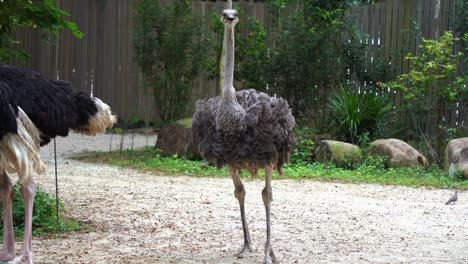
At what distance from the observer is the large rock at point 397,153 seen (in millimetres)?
12352

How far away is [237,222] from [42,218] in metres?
1.94

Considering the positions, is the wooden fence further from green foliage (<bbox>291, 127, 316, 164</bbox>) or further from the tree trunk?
green foliage (<bbox>291, 127, 316, 164</bbox>)

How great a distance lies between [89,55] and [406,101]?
7.33 meters

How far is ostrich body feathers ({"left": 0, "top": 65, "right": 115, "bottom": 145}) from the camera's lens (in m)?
5.62

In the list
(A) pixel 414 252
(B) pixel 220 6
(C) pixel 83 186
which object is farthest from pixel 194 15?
(A) pixel 414 252

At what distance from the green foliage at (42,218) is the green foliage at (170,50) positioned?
696 centimetres

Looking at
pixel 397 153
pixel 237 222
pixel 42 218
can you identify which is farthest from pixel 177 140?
pixel 42 218

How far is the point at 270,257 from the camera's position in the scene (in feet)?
21.2

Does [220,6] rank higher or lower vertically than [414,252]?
higher

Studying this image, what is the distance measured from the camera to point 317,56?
561 inches

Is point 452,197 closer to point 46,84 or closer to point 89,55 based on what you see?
point 46,84

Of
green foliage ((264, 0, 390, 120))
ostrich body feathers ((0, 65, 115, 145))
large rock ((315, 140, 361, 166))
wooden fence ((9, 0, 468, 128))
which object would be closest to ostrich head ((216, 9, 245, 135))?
ostrich body feathers ((0, 65, 115, 145))

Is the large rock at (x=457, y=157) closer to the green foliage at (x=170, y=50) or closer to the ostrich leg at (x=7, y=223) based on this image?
the green foliage at (x=170, y=50)

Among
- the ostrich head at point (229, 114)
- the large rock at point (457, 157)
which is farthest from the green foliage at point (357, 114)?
the ostrich head at point (229, 114)
